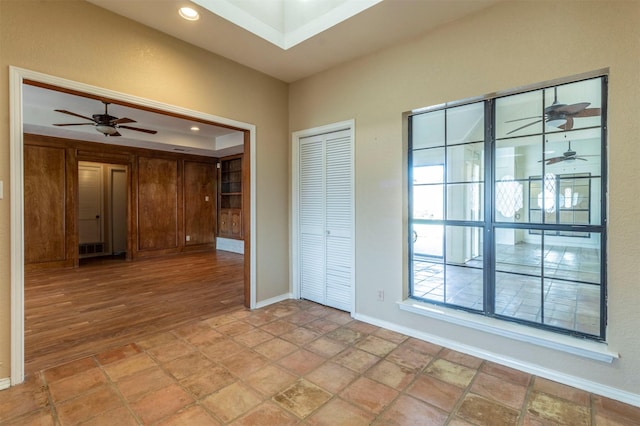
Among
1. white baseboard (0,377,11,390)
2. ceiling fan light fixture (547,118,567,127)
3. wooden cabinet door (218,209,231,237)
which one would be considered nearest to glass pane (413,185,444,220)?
ceiling fan light fixture (547,118,567,127)

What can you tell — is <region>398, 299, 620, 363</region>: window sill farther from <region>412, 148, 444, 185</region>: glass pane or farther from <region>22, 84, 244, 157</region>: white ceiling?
<region>22, 84, 244, 157</region>: white ceiling

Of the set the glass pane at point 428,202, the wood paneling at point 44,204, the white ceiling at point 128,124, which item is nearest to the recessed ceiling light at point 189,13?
the white ceiling at point 128,124

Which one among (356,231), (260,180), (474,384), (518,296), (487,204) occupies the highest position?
(260,180)

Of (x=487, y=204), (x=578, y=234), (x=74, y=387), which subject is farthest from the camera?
(x=487, y=204)

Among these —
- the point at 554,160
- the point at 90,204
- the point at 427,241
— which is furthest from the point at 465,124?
the point at 90,204

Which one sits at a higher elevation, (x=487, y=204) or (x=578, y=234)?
(x=487, y=204)

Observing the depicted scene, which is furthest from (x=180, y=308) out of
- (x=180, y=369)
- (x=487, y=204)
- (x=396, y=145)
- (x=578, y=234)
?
(x=578, y=234)

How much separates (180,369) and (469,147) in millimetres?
3189

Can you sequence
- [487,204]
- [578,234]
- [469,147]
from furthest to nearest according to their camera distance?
[469,147]
[487,204]
[578,234]

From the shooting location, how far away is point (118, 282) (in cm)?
504

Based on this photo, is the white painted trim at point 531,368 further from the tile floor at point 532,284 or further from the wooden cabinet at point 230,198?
the wooden cabinet at point 230,198

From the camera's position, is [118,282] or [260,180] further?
[118,282]

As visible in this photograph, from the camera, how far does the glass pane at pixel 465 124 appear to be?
2.77 meters

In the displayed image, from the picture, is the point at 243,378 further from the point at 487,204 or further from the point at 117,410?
the point at 487,204
